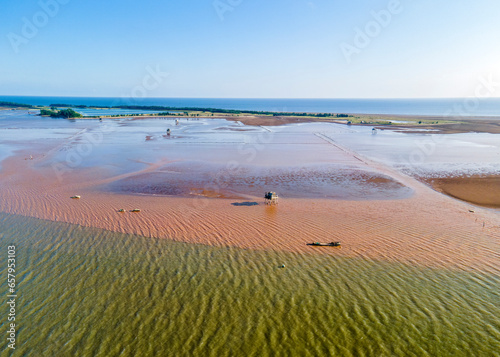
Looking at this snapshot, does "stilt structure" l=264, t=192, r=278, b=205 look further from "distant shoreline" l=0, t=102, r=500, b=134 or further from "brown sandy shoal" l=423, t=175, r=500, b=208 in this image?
"distant shoreline" l=0, t=102, r=500, b=134

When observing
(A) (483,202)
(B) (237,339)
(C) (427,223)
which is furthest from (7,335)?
(A) (483,202)

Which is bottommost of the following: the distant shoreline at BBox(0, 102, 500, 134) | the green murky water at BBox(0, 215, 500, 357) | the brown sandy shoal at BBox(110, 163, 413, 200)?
the green murky water at BBox(0, 215, 500, 357)

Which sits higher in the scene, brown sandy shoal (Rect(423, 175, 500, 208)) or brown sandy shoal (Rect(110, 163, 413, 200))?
brown sandy shoal (Rect(423, 175, 500, 208))

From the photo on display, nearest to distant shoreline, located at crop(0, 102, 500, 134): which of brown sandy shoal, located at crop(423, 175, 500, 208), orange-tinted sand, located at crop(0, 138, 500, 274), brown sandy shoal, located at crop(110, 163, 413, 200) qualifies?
brown sandy shoal, located at crop(423, 175, 500, 208)

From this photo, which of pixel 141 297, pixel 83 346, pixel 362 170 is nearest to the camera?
pixel 83 346

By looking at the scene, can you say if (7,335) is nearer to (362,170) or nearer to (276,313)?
(276,313)

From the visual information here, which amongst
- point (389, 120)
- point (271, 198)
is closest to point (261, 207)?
point (271, 198)

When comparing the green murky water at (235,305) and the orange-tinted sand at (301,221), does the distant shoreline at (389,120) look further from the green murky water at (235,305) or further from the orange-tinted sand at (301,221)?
the green murky water at (235,305)
